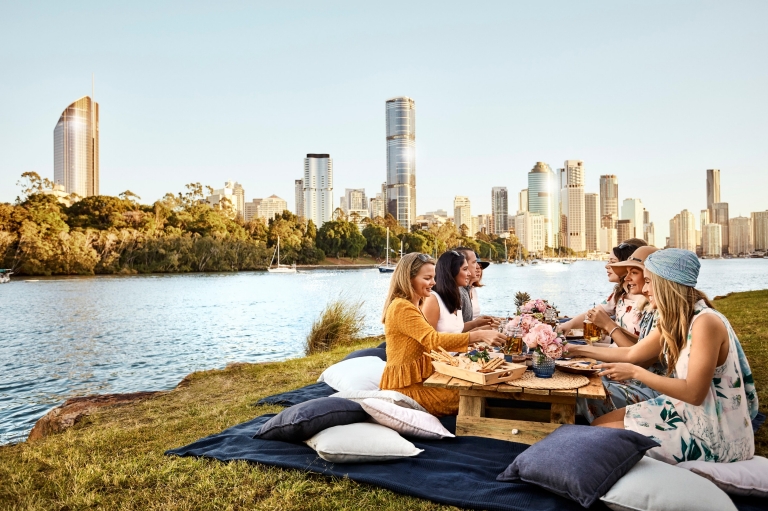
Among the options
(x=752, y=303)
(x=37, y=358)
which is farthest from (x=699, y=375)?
(x=37, y=358)

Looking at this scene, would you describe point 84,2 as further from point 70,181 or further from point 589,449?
point 70,181

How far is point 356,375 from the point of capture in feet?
18.4

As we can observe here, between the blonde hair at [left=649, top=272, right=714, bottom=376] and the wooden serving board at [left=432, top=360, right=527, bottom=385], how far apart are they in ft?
3.05

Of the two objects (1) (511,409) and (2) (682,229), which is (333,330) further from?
(2) (682,229)

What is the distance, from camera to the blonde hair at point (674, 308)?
9.83 ft

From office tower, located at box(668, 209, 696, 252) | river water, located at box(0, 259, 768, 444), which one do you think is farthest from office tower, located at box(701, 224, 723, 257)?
river water, located at box(0, 259, 768, 444)

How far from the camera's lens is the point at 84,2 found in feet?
135

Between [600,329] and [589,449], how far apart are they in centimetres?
234

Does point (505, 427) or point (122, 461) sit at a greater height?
point (505, 427)

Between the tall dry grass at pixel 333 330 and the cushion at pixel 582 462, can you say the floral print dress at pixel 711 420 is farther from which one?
the tall dry grass at pixel 333 330

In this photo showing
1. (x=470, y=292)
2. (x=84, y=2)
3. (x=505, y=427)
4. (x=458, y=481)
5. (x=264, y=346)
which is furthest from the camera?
(x=84, y=2)

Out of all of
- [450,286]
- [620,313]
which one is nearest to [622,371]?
[450,286]

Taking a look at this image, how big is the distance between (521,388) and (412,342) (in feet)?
3.70

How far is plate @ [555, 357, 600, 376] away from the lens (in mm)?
3670
